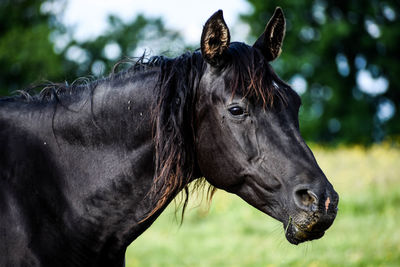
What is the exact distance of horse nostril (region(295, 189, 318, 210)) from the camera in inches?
89.9

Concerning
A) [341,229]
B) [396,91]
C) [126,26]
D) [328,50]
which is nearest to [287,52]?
[328,50]

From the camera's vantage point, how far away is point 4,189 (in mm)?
2514

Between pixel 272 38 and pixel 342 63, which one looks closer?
pixel 272 38

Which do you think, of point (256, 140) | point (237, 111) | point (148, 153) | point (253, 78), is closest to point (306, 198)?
point (256, 140)

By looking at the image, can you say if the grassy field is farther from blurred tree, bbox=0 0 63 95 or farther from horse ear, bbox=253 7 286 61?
blurred tree, bbox=0 0 63 95

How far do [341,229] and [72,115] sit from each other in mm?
6678

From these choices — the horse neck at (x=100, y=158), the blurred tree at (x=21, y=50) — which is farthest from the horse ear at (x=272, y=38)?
the blurred tree at (x=21, y=50)

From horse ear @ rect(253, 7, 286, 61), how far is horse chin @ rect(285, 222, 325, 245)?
1.12 m

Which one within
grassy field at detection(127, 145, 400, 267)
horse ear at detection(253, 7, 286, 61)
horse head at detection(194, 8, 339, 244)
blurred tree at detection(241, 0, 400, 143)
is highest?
horse ear at detection(253, 7, 286, 61)

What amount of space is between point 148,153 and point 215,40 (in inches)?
32.0

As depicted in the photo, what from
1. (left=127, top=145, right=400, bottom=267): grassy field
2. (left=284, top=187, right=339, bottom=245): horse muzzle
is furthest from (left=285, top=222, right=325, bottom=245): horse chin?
(left=127, top=145, right=400, bottom=267): grassy field

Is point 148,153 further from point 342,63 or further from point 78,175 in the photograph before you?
point 342,63

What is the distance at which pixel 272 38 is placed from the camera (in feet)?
9.09

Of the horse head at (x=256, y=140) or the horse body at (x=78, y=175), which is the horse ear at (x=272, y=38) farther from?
the horse body at (x=78, y=175)
